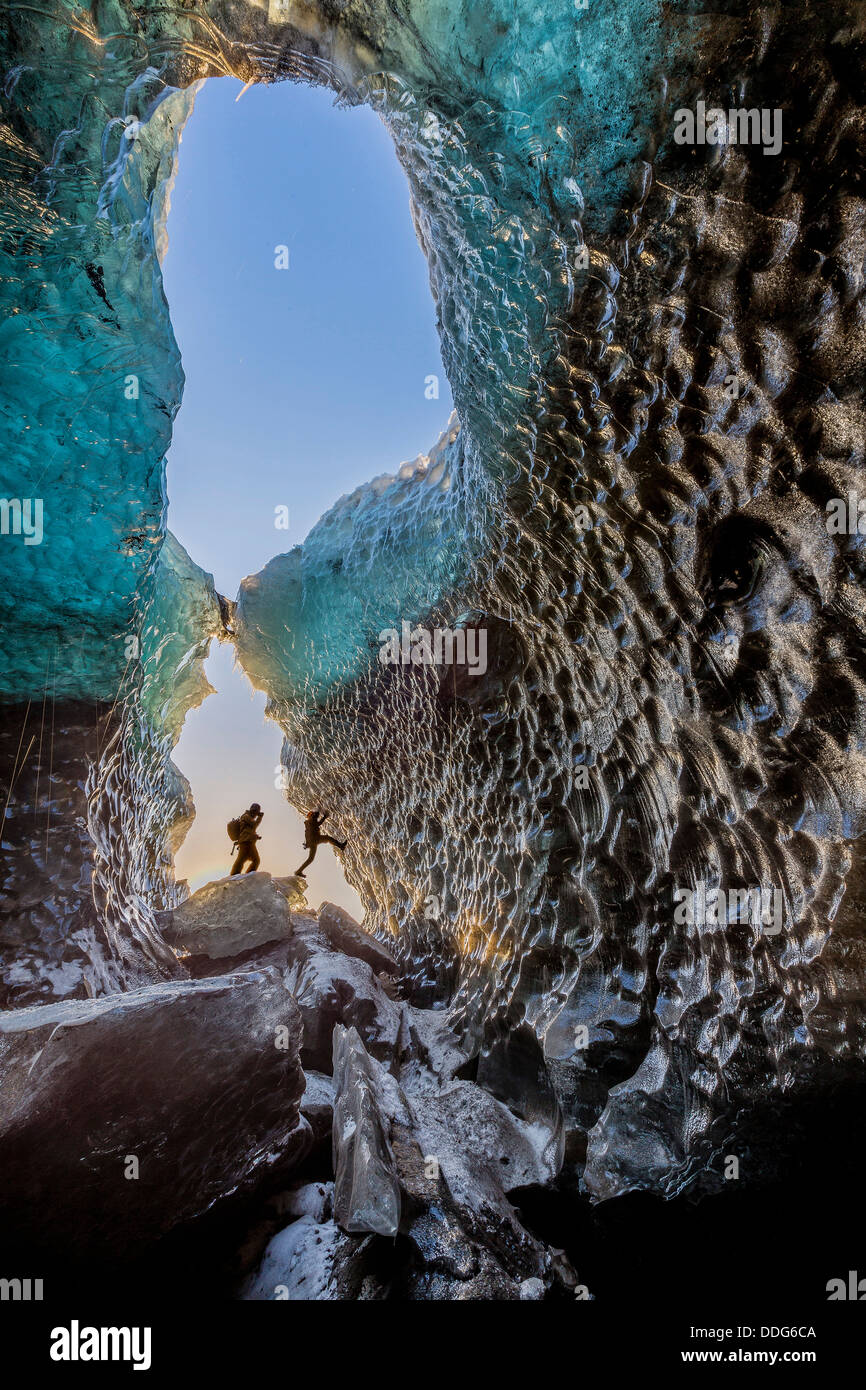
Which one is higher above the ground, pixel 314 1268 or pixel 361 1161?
pixel 361 1161

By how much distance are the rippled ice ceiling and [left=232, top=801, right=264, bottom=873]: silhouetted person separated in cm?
286

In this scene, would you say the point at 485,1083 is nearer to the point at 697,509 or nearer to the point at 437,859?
the point at 437,859

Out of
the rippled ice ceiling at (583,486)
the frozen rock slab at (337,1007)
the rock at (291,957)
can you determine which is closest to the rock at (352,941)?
the rock at (291,957)

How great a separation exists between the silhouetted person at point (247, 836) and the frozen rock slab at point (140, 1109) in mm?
4541

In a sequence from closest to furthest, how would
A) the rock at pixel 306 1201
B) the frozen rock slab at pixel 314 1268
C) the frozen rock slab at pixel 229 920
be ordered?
the frozen rock slab at pixel 314 1268, the rock at pixel 306 1201, the frozen rock slab at pixel 229 920

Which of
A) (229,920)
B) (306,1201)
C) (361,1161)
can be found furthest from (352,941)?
(361,1161)

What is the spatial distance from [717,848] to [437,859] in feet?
8.44

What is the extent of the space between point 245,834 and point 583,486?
546 centimetres

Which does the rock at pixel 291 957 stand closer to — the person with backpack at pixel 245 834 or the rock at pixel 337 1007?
the rock at pixel 337 1007

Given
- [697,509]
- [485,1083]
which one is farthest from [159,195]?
[485,1083]

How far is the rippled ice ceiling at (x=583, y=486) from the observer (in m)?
1.46

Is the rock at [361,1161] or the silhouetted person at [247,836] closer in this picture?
the rock at [361,1161]

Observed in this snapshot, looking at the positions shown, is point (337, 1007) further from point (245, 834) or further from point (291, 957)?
point (245, 834)

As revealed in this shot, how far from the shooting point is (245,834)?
20.9ft
